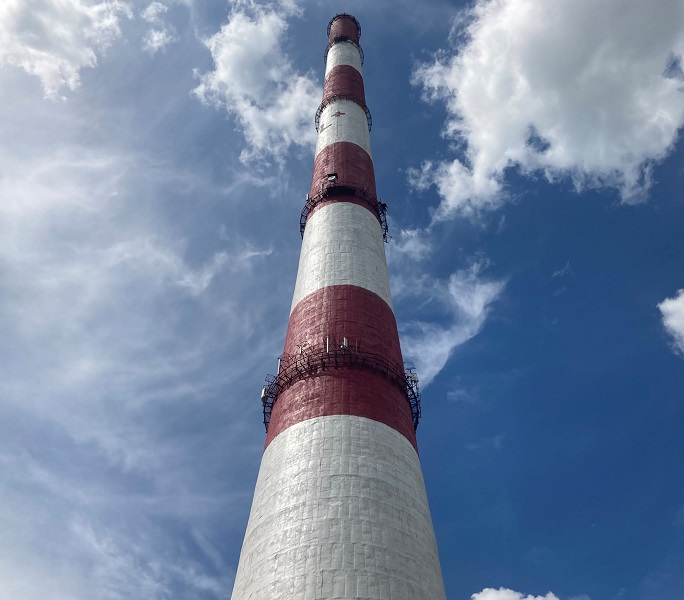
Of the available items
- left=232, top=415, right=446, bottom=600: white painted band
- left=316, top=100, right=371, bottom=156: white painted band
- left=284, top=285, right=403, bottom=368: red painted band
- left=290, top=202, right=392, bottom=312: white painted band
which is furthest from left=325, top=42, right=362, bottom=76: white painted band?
left=232, top=415, right=446, bottom=600: white painted band

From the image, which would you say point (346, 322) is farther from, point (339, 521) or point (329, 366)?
point (339, 521)

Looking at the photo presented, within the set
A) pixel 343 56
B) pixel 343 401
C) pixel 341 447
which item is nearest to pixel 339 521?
pixel 341 447

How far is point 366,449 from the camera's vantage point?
16.8 metres

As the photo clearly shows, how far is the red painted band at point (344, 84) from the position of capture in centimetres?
3416

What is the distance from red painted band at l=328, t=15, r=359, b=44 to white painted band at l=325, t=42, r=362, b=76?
116 cm

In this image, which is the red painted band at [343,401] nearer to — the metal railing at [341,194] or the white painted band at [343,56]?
the metal railing at [341,194]

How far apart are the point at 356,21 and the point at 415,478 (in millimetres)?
36058

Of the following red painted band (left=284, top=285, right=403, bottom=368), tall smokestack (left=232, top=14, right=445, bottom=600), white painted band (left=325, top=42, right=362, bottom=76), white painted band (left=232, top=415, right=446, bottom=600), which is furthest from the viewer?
white painted band (left=325, top=42, right=362, bottom=76)

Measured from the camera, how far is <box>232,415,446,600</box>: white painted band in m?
14.1

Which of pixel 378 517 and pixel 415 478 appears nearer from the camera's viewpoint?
pixel 378 517

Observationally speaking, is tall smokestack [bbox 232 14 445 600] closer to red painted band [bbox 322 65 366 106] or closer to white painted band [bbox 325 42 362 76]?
red painted band [bbox 322 65 366 106]

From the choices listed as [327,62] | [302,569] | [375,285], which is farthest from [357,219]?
[327,62]

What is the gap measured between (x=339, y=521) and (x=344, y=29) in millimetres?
35693

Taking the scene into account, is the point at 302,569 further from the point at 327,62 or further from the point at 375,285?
the point at 327,62
